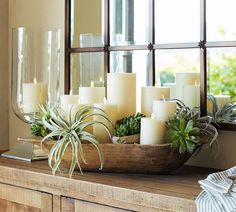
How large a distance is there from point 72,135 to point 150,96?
0.26 meters

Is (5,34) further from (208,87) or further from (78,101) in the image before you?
(208,87)

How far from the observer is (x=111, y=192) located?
105cm

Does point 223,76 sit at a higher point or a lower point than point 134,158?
higher

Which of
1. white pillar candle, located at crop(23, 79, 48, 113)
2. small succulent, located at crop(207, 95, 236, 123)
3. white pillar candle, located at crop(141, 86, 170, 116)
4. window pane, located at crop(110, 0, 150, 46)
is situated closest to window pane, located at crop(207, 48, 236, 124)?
small succulent, located at crop(207, 95, 236, 123)

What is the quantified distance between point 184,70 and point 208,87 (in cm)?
9

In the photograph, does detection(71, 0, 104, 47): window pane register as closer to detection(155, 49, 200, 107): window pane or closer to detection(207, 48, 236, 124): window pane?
detection(155, 49, 200, 107): window pane

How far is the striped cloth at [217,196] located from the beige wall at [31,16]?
85 cm

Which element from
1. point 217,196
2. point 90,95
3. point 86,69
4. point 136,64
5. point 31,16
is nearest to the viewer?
point 217,196

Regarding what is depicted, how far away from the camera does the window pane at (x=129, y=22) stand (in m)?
1.41

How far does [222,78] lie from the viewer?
125 centimetres

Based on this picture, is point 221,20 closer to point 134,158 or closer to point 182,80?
point 182,80

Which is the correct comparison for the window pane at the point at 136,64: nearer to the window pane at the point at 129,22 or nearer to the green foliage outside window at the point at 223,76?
the window pane at the point at 129,22

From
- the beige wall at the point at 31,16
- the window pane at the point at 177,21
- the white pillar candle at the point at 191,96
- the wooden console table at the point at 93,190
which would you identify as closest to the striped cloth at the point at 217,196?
the wooden console table at the point at 93,190

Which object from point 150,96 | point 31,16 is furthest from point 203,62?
point 31,16
